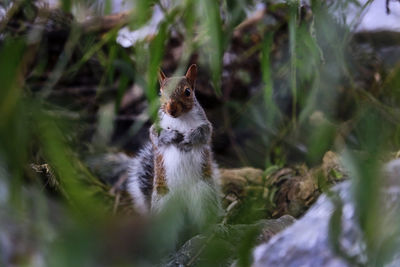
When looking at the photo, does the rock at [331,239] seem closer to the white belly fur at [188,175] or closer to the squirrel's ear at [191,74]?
the white belly fur at [188,175]

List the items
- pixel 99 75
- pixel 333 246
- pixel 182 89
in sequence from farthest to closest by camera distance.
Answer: pixel 99 75
pixel 182 89
pixel 333 246

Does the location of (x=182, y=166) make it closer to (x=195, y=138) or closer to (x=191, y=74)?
(x=195, y=138)

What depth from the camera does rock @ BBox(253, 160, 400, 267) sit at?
0.83 meters

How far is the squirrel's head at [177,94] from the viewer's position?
1.28 m

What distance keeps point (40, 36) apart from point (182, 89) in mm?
1035

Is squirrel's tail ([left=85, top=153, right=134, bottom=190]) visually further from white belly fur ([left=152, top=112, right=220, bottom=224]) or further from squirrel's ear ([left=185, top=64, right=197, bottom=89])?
squirrel's ear ([left=185, top=64, right=197, bottom=89])

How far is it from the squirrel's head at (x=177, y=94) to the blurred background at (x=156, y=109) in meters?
0.05

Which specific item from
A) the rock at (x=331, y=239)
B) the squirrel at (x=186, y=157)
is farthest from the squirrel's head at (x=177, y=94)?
the rock at (x=331, y=239)

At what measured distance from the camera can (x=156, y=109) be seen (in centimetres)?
104

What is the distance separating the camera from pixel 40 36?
2102mm

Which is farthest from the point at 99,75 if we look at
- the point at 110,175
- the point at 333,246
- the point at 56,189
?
the point at 333,246

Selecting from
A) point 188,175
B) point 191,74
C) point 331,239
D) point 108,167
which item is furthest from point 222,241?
point 108,167

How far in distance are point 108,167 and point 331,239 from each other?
130 centimetres

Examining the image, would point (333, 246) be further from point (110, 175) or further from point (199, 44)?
point (110, 175)
